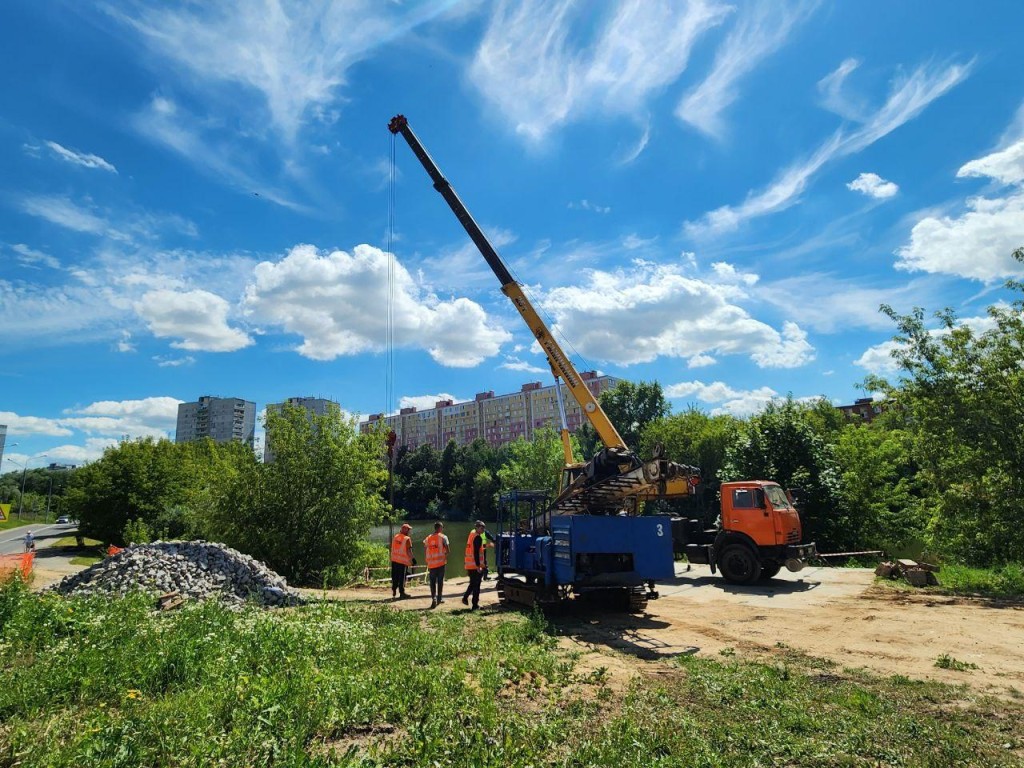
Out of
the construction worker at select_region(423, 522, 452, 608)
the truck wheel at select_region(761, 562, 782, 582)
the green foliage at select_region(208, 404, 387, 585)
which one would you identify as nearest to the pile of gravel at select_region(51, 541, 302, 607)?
the construction worker at select_region(423, 522, 452, 608)

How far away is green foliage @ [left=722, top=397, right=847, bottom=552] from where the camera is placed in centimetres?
2258

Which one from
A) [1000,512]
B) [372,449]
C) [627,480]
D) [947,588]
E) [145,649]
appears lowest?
[947,588]

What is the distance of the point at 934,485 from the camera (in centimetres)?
1523

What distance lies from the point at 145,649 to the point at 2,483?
131877 millimetres

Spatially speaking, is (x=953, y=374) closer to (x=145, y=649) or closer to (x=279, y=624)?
(x=279, y=624)

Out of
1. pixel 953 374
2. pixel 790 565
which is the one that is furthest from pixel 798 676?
pixel 953 374

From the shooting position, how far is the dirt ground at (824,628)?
7.35 m

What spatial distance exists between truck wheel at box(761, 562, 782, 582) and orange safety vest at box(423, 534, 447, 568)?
877 centimetres

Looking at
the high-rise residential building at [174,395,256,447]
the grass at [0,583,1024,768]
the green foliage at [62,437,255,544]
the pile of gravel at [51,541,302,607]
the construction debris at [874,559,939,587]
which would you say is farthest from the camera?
the high-rise residential building at [174,395,256,447]

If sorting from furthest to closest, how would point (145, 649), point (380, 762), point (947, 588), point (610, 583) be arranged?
point (947, 588) < point (610, 583) < point (145, 649) < point (380, 762)

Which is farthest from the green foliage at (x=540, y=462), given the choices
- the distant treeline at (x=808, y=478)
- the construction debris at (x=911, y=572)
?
the construction debris at (x=911, y=572)

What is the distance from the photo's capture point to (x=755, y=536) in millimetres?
14891

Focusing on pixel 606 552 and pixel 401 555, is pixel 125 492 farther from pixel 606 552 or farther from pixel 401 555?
pixel 606 552

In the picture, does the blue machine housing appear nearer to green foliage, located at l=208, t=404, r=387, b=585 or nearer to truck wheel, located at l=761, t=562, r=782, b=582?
truck wheel, located at l=761, t=562, r=782, b=582
